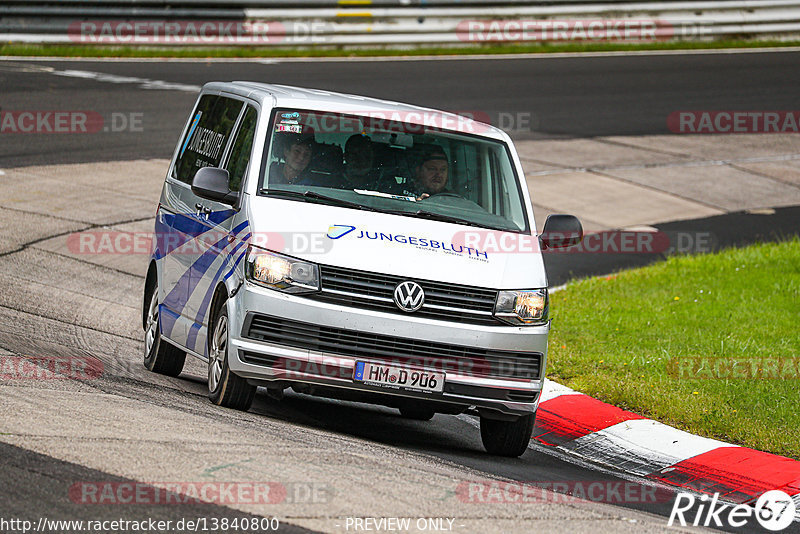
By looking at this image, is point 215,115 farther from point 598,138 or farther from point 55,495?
point 598,138

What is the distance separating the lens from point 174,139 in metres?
18.7

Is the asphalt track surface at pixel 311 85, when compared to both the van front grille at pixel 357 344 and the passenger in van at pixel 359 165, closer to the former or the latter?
the van front grille at pixel 357 344

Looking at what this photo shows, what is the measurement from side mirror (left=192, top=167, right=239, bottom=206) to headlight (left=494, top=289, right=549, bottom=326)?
175 centimetres

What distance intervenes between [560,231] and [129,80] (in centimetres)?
1609

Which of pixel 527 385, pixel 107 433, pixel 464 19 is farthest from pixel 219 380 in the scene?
pixel 464 19

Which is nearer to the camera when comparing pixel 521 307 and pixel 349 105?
pixel 521 307

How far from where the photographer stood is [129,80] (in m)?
22.7
